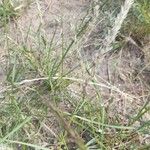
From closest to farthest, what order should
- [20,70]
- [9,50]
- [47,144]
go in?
1. [47,144]
2. [20,70]
3. [9,50]

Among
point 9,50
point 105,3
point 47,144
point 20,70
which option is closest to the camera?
point 47,144

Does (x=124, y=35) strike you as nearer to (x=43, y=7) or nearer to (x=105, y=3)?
(x=105, y=3)

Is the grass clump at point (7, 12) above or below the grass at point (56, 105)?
above

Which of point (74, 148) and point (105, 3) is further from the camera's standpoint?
A: point (105, 3)

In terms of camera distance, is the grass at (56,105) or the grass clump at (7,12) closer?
the grass at (56,105)

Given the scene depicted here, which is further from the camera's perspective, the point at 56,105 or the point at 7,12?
the point at 7,12

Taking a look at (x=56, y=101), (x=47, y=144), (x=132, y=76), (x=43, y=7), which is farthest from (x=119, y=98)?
(x=43, y=7)

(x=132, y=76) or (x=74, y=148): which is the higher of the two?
(x=132, y=76)

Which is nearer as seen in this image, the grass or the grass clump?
the grass

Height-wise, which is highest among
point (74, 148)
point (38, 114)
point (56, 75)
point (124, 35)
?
point (124, 35)

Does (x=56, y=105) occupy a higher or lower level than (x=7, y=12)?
lower

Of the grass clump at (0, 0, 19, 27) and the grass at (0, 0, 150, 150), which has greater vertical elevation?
the grass clump at (0, 0, 19, 27)
